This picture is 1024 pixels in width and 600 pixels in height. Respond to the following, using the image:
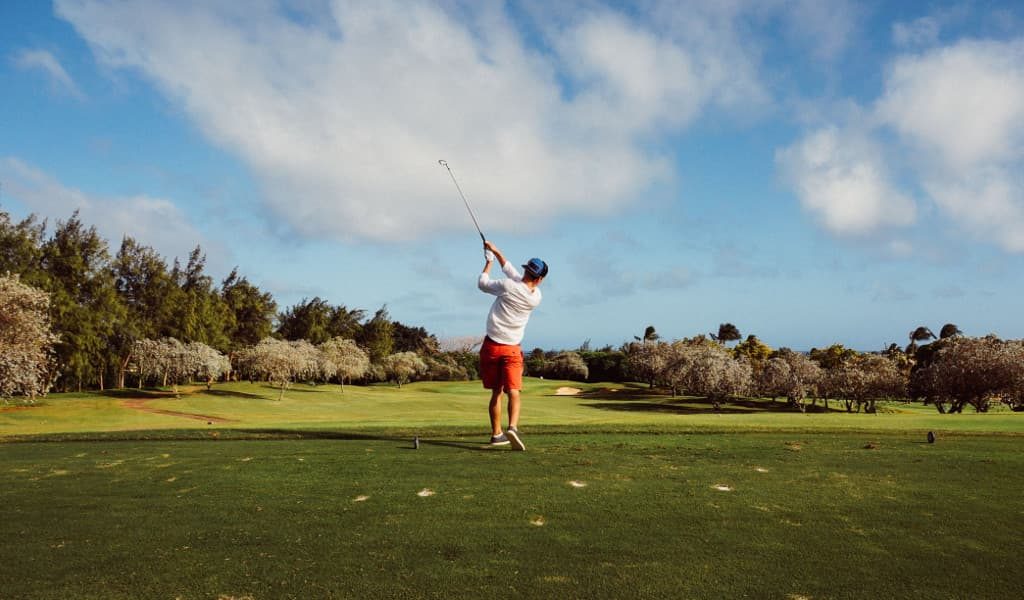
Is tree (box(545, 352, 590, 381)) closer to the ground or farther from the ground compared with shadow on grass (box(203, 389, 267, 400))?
farther from the ground

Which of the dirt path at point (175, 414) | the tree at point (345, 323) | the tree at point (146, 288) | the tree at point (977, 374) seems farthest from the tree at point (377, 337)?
the tree at point (977, 374)

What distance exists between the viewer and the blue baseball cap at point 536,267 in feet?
33.1

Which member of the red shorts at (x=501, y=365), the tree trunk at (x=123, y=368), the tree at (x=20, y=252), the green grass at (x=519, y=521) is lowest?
the tree trunk at (x=123, y=368)

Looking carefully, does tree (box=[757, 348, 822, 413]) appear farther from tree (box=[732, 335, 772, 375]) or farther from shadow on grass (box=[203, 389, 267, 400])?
shadow on grass (box=[203, 389, 267, 400])

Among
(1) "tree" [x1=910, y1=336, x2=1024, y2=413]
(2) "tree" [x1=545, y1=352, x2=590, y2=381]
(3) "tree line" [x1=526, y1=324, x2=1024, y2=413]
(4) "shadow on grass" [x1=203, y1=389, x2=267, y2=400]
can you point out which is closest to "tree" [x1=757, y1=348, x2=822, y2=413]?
(3) "tree line" [x1=526, y1=324, x2=1024, y2=413]

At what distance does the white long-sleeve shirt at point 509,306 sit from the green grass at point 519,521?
2030 mm

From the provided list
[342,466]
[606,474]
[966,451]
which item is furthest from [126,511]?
[966,451]

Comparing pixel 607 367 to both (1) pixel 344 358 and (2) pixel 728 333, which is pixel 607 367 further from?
(1) pixel 344 358

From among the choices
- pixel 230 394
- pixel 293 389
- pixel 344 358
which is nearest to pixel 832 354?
pixel 344 358

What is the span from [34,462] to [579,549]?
10097 mm

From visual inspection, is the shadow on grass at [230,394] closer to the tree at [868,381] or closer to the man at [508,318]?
the man at [508,318]

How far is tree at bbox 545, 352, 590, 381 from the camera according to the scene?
101000 millimetres

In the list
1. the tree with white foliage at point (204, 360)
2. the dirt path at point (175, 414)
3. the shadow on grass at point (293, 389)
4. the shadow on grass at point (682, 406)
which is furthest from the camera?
the shadow on grass at point (293, 389)

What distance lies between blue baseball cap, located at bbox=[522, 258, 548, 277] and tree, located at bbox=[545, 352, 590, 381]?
3608 inches
